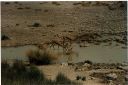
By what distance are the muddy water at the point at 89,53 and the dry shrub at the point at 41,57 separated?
4 cm

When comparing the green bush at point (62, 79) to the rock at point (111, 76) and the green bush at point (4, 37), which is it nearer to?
the rock at point (111, 76)

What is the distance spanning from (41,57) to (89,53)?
375 millimetres

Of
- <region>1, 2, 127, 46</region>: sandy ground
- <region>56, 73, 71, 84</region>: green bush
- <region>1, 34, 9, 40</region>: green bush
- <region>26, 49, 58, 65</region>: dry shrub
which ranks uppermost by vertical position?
<region>1, 2, 127, 46</region>: sandy ground

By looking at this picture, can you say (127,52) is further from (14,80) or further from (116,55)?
(14,80)

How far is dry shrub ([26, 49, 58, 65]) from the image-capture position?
704 centimetres

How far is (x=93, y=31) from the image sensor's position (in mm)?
7090

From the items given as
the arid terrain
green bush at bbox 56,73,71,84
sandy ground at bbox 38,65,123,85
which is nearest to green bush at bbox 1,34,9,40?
the arid terrain

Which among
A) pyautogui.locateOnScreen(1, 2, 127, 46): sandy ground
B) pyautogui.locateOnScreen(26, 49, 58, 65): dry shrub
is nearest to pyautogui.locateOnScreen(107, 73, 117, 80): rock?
pyautogui.locateOnScreen(1, 2, 127, 46): sandy ground

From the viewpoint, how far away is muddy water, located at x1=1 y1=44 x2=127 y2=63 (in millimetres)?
7055

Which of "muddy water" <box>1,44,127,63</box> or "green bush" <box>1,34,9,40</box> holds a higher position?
"green bush" <box>1,34,9,40</box>

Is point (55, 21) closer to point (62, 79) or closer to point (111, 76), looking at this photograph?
point (62, 79)

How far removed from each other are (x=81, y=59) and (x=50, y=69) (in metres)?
0.25

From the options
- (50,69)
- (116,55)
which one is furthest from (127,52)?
(50,69)

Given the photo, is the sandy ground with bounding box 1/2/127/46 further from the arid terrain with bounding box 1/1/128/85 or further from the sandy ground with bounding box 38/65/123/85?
the sandy ground with bounding box 38/65/123/85
